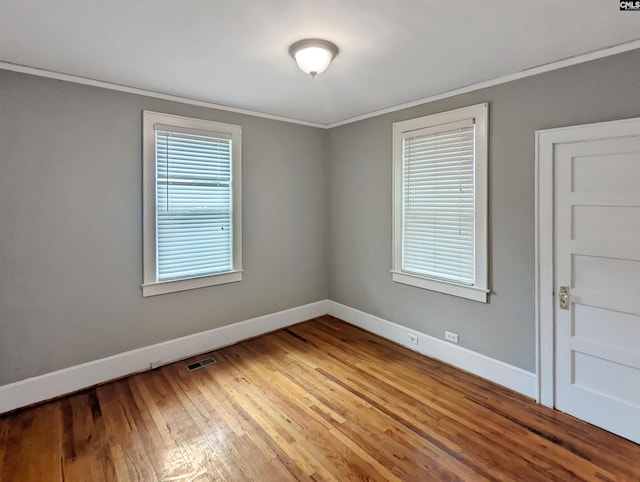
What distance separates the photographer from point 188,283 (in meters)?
3.57

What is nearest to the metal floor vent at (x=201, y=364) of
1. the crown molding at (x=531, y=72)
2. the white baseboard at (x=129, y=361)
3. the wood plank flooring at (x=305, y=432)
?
the wood plank flooring at (x=305, y=432)

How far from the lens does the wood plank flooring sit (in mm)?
2062

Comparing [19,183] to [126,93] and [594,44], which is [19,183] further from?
[594,44]

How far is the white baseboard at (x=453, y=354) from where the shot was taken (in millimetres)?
2881

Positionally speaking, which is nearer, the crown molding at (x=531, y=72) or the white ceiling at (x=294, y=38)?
the white ceiling at (x=294, y=38)

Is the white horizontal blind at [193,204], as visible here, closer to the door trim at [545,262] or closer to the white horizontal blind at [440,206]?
the white horizontal blind at [440,206]

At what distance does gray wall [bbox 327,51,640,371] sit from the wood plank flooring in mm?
535

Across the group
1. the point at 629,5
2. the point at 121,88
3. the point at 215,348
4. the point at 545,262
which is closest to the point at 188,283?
the point at 215,348

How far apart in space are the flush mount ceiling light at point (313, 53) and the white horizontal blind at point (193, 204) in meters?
1.65

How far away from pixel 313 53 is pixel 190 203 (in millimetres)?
2019

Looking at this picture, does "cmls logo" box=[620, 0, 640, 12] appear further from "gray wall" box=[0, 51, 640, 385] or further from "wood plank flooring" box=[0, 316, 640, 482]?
"wood plank flooring" box=[0, 316, 640, 482]

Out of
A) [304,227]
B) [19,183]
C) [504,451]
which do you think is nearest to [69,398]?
[19,183]

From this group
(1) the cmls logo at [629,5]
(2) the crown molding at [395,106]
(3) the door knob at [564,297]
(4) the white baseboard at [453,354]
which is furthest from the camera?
(4) the white baseboard at [453,354]

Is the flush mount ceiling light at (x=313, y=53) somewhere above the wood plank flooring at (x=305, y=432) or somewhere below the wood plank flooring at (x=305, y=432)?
above
